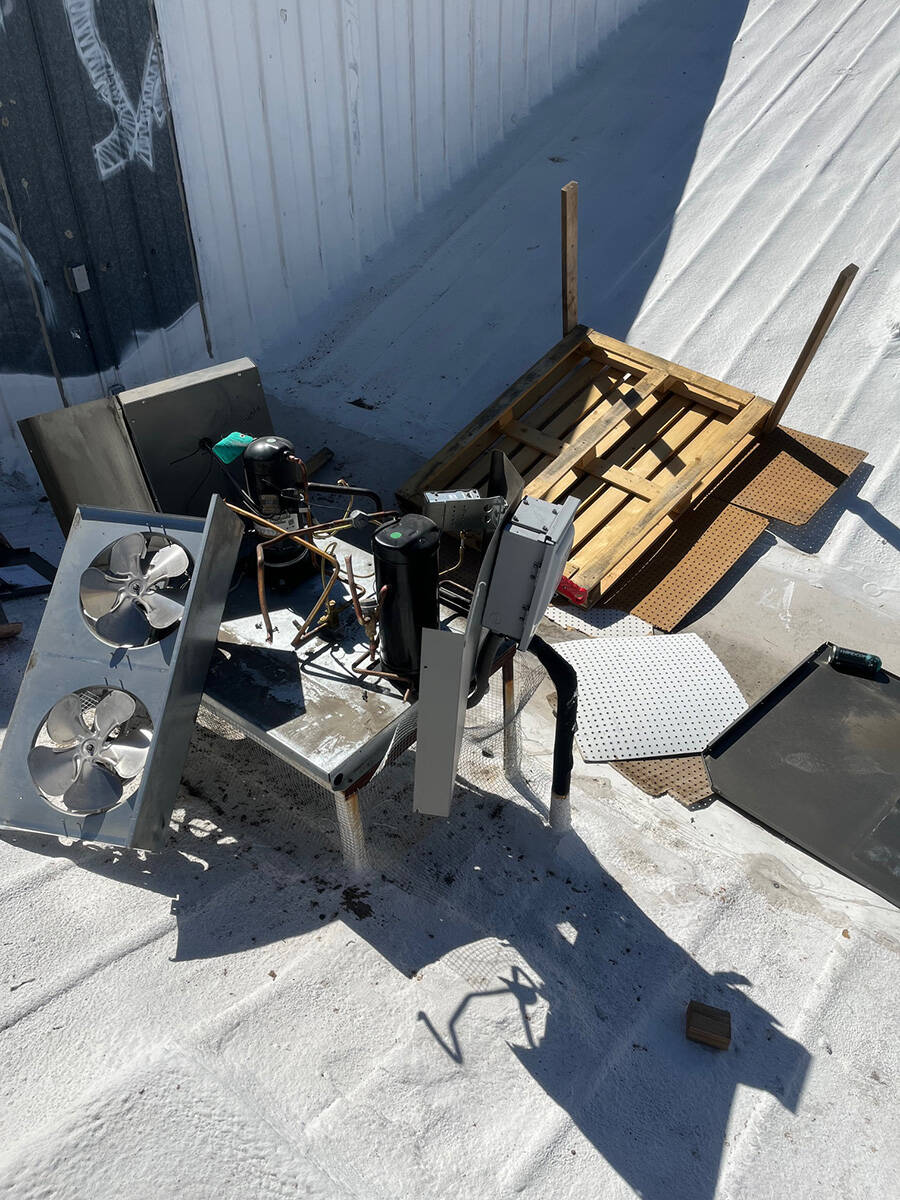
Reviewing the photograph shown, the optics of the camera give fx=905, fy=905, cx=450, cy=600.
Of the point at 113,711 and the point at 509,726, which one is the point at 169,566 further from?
the point at 509,726

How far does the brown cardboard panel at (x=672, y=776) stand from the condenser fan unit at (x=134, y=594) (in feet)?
7.01

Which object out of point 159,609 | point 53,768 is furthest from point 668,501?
point 53,768

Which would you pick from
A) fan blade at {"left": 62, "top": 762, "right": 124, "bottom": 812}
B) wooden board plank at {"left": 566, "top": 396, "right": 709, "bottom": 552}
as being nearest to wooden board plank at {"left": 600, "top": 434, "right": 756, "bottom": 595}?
wooden board plank at {"left": 566, "top": 396, "right": 709, "bottom": 552}

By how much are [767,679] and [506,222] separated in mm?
4910

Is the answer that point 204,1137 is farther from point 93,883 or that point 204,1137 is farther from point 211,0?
point 211,0

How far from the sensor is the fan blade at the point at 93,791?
10.9 ft

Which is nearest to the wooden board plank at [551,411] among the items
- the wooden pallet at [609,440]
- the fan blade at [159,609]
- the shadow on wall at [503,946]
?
the wooden pallet at [609,440]

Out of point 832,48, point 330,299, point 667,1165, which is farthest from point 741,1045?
point 832,48

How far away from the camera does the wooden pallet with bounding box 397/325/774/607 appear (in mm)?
5402

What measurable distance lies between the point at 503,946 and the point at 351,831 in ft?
2.28

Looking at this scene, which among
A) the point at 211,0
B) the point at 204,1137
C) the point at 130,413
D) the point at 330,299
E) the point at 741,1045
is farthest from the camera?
the point at 330,299

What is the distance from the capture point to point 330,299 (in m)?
7.61

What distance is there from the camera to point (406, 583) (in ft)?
11.1

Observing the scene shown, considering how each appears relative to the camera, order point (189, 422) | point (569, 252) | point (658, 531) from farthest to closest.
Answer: point (569, 252) < point (658, 531) < point (189, 422)
